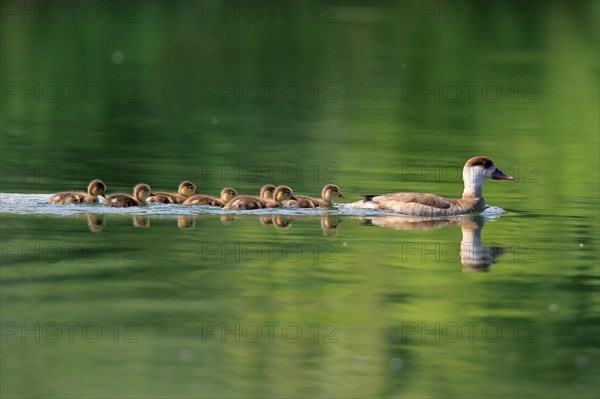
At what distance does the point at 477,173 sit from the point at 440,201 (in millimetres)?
939

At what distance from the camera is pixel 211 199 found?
1509 centimetres

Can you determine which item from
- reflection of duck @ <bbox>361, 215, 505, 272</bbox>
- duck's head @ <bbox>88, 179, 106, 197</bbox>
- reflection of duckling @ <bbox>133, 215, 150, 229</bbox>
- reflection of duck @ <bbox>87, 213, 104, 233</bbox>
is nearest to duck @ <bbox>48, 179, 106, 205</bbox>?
duck's head @ <bbox>88, 179, 106, 197</bbox>

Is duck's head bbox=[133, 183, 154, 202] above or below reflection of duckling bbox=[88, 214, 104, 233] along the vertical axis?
above

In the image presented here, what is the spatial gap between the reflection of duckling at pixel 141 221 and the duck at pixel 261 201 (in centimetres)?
89

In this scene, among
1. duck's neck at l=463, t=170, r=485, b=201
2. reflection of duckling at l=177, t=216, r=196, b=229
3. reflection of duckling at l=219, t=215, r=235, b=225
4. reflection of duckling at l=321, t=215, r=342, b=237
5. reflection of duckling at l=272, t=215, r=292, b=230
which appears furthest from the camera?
duck's neck at l=463, t=170, r=485, b=201

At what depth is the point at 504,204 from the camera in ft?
53.8

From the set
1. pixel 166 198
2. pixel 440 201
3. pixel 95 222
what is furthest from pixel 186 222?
pixel 440 201

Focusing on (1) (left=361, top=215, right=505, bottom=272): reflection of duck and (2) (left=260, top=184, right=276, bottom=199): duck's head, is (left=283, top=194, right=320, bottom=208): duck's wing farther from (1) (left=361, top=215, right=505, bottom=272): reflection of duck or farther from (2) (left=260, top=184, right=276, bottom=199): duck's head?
(1) (left=361, top=215, right=505, bottom=272): reflection of duck

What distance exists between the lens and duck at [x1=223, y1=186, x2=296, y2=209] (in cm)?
1488

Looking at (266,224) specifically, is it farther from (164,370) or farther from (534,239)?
(164,370)

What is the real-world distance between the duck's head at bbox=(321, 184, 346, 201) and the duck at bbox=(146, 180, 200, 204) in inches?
53.1

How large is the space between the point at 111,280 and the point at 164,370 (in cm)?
262

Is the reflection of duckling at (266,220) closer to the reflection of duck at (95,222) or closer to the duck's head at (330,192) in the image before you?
the duck's head at (330,192)

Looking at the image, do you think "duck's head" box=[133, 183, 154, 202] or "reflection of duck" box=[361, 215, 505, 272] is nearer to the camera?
"reflection of duck" box=[361, 215, 505, 272]
